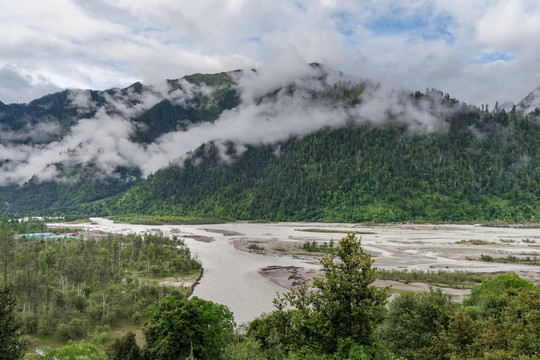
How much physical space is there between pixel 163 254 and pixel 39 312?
52197mm

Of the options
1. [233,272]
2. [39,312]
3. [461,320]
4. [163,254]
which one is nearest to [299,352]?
[461,320]

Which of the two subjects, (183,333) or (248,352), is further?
(183,333)

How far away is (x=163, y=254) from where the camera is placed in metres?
112

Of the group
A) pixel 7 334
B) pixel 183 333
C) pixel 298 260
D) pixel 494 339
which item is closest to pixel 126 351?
pixel 183 333

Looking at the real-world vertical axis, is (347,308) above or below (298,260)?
above

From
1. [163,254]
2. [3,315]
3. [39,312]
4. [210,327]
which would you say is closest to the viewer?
[3,315]

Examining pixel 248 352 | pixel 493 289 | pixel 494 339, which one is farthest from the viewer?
pixel 493 289

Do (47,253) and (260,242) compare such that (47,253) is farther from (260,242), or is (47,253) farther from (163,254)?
(260,242)

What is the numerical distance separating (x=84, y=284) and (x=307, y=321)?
72.9 metres

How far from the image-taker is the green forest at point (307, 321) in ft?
62.9

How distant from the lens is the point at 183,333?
36.3m

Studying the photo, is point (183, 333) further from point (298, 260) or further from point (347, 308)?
point (298, 260)

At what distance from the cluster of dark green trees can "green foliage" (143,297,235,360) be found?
19.5 metres

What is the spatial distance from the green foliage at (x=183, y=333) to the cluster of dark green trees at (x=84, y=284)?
1950 centimetres
